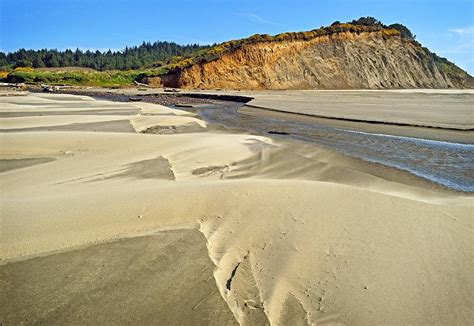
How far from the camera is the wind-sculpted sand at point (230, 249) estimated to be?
2709mm

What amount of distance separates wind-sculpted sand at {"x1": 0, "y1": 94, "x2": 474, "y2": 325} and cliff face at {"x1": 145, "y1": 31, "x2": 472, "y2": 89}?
1885 inches

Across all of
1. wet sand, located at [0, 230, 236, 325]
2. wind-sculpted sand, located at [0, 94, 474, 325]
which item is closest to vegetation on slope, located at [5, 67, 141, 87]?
wind-sculpted sand, located at [0, 94, 474, 325]

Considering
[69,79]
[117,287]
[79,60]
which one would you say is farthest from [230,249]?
[79,60]

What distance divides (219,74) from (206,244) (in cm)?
5124

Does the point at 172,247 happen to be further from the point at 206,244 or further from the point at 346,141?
the point at 346,141

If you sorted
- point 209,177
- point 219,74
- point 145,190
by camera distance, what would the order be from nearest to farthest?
point 145,190 < point 209,177 < point 219,74

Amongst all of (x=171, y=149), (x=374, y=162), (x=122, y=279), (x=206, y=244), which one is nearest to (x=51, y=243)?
(x=122, y=279)

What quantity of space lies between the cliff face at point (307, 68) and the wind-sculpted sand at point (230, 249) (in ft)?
157

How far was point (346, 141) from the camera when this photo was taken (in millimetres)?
11023

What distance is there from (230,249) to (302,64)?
5418 cm

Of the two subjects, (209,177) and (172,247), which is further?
(209,177)

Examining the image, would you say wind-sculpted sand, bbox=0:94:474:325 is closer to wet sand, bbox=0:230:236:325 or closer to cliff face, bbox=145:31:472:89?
wet sand, bbox=0:230:236:325

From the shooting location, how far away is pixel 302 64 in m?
54.1

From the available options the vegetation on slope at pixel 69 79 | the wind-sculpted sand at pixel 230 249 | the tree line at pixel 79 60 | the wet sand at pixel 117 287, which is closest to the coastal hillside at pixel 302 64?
the vegetation on slope at pixel 69 79
